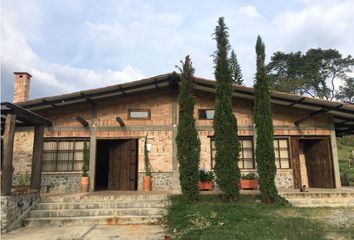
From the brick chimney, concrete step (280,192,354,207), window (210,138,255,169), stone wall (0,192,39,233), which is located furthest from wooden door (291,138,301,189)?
the brick chimney

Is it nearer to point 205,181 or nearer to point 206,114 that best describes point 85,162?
point 205,181

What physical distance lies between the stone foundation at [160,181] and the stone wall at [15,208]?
439 cm

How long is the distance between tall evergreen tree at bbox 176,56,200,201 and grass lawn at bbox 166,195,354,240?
50 cm

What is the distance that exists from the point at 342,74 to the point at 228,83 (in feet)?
115

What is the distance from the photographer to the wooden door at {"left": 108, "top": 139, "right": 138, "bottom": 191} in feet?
43.2

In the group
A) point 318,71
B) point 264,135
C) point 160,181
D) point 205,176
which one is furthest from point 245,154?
point 318,71

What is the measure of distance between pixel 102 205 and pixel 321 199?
6.95 metres

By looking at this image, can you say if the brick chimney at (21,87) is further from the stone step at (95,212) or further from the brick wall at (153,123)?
the stone step at (95,212)

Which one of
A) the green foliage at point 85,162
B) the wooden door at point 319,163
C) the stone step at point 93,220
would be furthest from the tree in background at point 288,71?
the stone step at point 93,220

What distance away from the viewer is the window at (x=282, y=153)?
43.8ft

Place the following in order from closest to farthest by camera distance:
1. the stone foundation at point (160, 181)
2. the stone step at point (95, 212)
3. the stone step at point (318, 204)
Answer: the stone step at point (95, 212), the stone step at point (318, 204), the stone foundation at point (160, 181)

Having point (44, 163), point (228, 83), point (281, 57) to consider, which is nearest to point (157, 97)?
point (228, 83)

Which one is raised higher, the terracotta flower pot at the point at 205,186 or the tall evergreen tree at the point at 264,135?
the tall evergreen tree at the point at 264,135

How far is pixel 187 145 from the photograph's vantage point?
33.8ft
